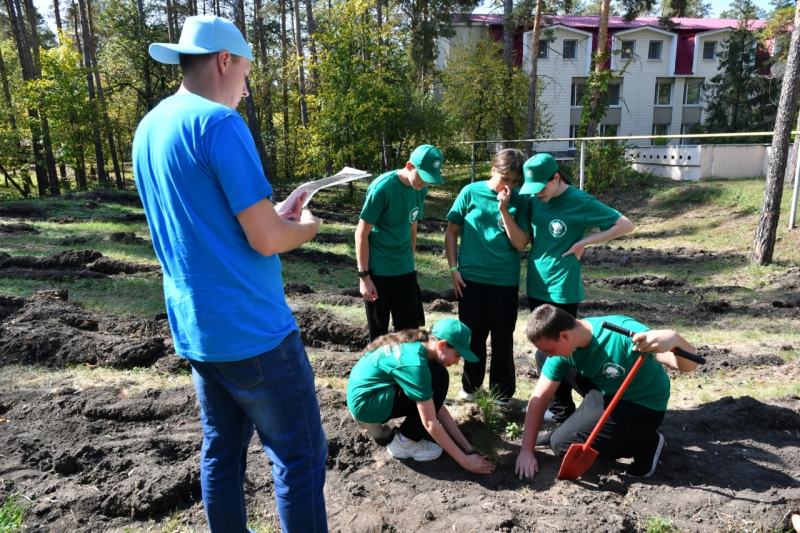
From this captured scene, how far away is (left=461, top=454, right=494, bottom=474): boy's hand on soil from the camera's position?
3.09 metres

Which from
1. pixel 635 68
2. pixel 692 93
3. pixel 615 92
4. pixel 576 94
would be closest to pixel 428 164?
pixel 576 94

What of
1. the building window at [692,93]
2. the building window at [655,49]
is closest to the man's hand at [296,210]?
the building window at [655,49]

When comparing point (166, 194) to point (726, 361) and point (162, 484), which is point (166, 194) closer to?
point (162, 484)

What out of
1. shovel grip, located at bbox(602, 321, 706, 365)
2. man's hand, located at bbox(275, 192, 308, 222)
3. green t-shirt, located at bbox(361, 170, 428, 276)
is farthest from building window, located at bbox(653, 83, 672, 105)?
man's hand, located at bbox(275, 192, 308, 222)

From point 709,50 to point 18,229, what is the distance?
38.4 m

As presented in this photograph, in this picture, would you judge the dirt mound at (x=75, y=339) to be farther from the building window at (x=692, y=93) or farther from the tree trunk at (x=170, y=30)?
the building window at (x=692, y=93)

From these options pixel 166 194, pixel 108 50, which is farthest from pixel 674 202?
pixel 108 50

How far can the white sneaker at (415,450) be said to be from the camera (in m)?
3.27

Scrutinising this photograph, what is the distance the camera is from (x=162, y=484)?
112 inches

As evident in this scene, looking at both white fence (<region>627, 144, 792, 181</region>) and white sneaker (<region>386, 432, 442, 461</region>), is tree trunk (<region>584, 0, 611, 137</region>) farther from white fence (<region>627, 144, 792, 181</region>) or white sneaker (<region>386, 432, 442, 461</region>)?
white sneaker (<region>386, 432, 442, 461</region>)

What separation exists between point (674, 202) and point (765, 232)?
24.5 ft

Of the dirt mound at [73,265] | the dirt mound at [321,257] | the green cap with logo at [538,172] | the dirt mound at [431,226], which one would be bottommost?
the dirt mound at [431,226]

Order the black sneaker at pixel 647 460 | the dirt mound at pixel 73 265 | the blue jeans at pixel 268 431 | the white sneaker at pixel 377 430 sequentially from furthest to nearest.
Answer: the dirt mound at pixel 73 265
the white sneaker at pixel 377 430
the black sneaker at pixel 647 460
the blue jeans at pixel 268 431

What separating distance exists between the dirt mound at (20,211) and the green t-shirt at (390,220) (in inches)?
468
